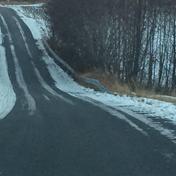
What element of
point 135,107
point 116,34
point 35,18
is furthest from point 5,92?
point 35,18

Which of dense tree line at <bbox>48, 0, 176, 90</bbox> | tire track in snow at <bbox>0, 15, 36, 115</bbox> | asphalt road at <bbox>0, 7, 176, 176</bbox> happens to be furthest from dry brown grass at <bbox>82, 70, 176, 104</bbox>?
asphalt road at <bbox>0, 7, 176, 176</bbox>

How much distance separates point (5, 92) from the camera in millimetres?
25469

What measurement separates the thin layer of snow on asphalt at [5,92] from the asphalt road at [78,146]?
59 centimetres

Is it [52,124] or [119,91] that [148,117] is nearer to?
[52,124]

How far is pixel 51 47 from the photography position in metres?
43.6

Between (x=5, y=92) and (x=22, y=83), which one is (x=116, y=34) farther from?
(x=5, y=92)

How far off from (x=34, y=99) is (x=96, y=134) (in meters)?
10.1

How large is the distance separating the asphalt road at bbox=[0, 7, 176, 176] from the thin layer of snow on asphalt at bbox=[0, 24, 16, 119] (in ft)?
1.94

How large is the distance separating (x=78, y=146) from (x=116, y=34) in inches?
917

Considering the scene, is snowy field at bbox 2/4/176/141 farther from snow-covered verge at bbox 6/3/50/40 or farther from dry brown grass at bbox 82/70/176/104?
snow-covered verge at bbox 6/3/50/40

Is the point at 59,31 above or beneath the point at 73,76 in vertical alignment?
above

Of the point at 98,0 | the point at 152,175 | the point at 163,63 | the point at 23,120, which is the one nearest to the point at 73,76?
the point at 98,0

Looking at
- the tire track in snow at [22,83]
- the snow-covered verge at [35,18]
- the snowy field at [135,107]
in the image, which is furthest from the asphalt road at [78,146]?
the snow-covered verge at [35,18]

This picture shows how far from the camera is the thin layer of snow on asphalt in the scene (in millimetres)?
17639
